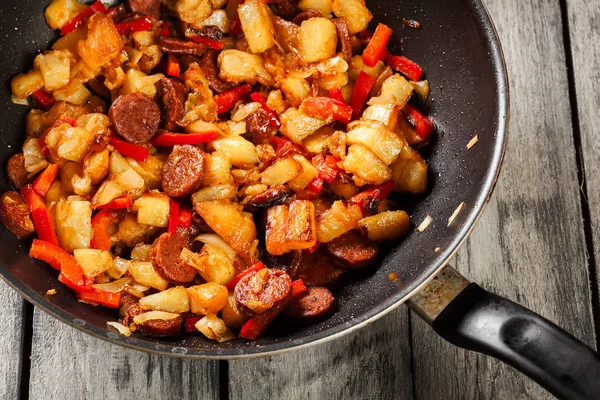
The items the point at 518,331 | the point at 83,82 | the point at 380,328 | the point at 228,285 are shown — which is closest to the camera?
the point at 518,331

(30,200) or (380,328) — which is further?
(380,328)

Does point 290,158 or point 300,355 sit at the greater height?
point 290,158

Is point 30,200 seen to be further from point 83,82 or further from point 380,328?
point 380,328

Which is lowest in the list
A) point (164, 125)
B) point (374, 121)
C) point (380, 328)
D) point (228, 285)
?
point (380, 328)

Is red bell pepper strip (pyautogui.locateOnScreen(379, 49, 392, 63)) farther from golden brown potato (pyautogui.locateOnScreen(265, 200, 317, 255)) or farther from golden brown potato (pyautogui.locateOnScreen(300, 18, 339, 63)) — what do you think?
golden brown potato (pyautogui.locateOnScreen(265, 200, 317, 255))

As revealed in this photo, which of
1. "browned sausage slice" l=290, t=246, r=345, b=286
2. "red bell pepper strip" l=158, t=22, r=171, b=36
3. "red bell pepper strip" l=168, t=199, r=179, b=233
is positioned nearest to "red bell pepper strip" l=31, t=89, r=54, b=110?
"red bell pepper strip" l=158, t=22, r=171, b=36

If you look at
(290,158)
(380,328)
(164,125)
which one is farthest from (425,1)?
(380,328)

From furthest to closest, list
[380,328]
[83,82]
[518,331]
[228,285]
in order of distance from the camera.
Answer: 1. [380,328]
2. [83,82]
3. [228,285]
4. [518,331]

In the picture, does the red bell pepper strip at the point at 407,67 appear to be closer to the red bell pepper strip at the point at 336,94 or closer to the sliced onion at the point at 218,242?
the red bell pepper strip at the point at 336,94
